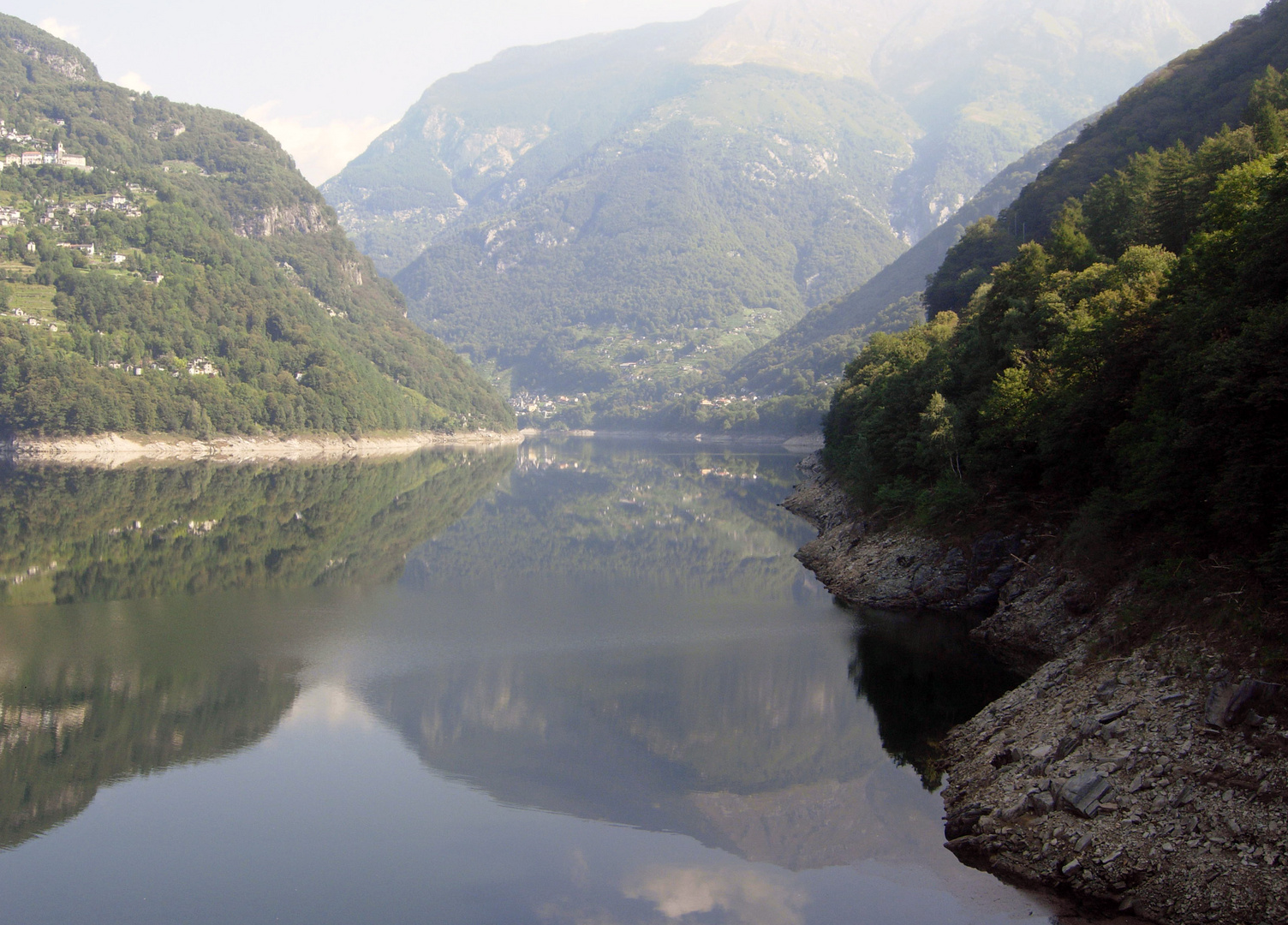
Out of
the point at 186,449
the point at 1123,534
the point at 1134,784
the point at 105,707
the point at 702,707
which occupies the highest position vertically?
the point at 186,449

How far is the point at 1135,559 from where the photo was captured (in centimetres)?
2838

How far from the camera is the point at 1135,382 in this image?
33188mm

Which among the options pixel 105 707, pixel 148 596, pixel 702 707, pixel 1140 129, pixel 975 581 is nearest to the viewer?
pixel 105 707

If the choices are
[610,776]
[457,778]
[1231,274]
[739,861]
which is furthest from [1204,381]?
[457,778]

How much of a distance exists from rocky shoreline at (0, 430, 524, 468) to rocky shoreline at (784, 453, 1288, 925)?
103426 mm

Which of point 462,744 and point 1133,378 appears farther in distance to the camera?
point 1133,378

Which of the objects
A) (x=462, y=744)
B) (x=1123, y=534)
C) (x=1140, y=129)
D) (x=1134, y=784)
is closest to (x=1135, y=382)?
(x=1123, y=534)

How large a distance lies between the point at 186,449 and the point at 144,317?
91.3 ft

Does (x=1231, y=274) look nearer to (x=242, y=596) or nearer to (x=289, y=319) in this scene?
(x=242, y=596)

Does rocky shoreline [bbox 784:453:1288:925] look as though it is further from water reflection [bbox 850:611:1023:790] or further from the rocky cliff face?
the rocky cliff face

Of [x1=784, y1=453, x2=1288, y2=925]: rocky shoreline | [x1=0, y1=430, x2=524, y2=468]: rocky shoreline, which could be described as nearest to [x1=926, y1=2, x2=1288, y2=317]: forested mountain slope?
[x1=784, y1=453, x2=1288, y2=925]: rocky shoreline

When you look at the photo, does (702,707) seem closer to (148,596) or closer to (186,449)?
(148,596)

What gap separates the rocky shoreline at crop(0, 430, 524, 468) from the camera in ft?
358

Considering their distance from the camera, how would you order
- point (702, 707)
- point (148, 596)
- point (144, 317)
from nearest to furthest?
point (702, 707), point (148, 596), point (144, 317)
